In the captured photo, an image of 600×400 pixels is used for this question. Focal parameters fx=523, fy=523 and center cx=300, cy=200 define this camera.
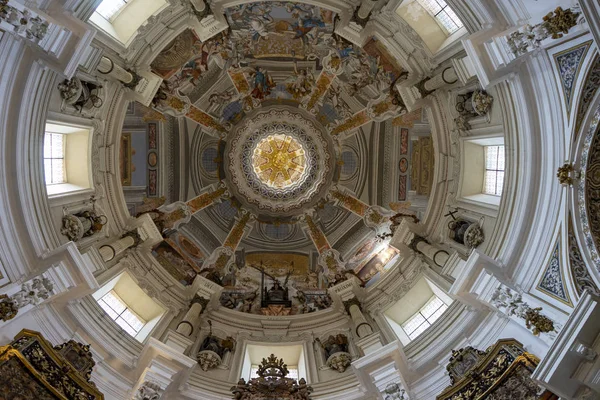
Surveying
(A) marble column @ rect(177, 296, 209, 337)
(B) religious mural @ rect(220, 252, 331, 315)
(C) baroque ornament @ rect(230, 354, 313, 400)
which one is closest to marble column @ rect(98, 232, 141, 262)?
(A) marble column @ rect(177, 296, 209, 337)

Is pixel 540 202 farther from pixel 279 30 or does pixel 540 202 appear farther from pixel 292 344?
pixel 279 30

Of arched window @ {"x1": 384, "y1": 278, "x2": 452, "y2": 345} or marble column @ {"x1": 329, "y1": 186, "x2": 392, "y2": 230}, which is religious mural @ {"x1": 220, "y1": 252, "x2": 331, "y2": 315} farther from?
arched window @ {"x1": 384, "y1": 278, "x2": 452, "y2": 345}

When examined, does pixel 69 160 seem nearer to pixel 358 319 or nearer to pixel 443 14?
pixel 358 319

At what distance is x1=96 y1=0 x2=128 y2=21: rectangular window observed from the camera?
14.8 metres

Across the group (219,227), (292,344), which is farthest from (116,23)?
(292,344)

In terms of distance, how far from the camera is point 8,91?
1127 centimetres

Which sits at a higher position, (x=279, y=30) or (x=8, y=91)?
(x=279, y=30)

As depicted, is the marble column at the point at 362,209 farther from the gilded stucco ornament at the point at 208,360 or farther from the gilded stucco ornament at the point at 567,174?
the gilded stucco ornament at the point at 567,174

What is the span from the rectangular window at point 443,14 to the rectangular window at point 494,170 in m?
3.66

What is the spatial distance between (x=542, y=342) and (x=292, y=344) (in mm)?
7961

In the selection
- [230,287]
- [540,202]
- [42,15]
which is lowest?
[540,202]

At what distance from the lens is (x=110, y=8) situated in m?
15.0

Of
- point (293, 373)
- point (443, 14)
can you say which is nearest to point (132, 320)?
point (293, 373)

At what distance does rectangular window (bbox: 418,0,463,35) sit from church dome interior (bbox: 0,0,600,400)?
0.15 meters
